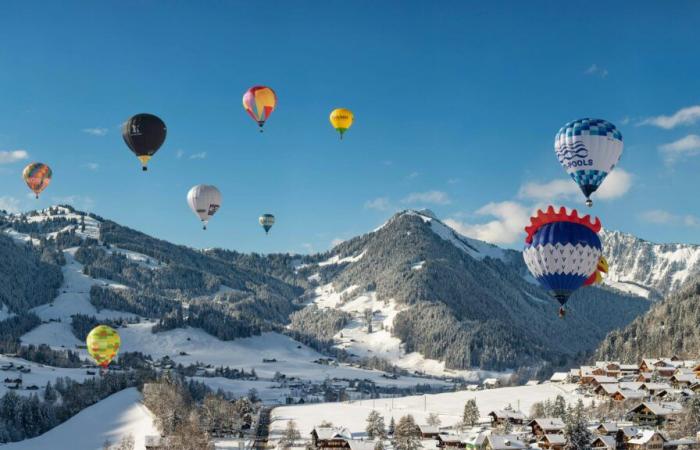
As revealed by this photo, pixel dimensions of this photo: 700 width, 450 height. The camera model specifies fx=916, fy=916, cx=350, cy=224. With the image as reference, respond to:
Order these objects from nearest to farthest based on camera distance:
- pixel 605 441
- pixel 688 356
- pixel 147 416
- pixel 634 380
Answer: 1. pixel 605 441
2. pixel 147 416
3. pixel 634 380
4. pixel 688 356

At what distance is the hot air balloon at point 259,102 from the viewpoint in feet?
419

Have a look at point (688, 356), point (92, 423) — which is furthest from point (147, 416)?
point (688, 356)

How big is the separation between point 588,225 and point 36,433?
112 metres

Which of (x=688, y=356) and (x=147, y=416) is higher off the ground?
(x=688, y=356)

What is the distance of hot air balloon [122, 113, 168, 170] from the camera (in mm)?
123000

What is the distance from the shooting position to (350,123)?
5669 inches

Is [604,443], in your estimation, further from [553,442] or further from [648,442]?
[553,442]

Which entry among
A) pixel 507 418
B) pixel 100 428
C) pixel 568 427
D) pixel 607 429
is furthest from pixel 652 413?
pixel 100 428

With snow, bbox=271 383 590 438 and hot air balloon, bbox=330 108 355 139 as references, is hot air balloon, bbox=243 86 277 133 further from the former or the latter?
snow, bbox=271 383 590 438

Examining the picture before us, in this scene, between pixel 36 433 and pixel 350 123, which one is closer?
pixel 350 123

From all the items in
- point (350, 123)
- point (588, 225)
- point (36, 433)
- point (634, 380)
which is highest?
point (350, 123)

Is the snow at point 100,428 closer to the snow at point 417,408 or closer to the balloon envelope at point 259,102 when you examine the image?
the snow at point 417,408

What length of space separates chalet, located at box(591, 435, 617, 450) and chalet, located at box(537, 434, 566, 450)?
433 centimetres

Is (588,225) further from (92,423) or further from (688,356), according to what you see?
(688,356)
